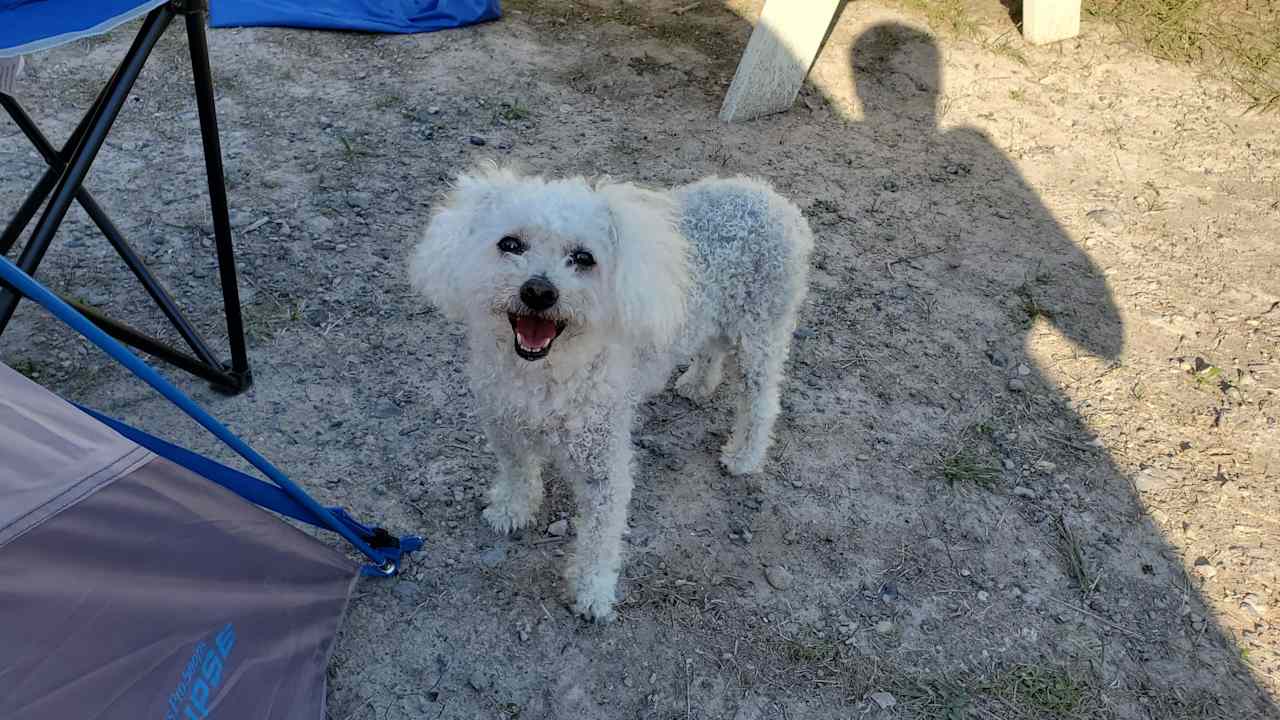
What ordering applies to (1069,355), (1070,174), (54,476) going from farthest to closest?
(1070,174) → (1069,355) → (54,476)

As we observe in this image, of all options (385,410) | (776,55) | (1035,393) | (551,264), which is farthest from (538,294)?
(776,55)

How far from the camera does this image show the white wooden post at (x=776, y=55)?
14.6 feet

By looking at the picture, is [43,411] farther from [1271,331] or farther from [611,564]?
[1271,331]

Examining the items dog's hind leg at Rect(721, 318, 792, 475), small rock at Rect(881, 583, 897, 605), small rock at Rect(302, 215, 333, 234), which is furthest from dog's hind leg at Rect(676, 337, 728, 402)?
small rock at Rect(302, 215, 333, 234)

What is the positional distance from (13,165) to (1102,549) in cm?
494

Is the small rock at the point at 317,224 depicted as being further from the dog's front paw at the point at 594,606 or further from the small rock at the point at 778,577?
the small rock at the point at 778,577

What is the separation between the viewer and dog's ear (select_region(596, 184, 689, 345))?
1833 mm

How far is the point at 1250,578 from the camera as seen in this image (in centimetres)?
251

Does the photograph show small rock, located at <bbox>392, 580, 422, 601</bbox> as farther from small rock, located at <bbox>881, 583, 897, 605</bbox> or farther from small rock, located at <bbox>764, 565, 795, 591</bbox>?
small rock, located at <bbox>881, 583, 897, 605</bbox>

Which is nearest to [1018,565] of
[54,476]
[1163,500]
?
[1163,500]

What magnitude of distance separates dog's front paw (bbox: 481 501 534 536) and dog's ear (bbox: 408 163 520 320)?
770 millimetres

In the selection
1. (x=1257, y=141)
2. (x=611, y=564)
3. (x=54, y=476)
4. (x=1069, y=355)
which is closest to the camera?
(x=54, y=476)

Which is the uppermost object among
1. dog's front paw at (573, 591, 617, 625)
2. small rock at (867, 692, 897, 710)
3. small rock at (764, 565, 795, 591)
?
dog's front paw at (573, 591, 617, 625)

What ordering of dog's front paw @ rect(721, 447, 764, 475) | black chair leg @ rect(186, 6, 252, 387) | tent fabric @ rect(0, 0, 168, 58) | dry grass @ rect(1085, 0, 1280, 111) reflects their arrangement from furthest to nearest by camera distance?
dry grass @ rect(1085, 0, 1280, 111) → dog's front paw @ rect(721, 447, 764, 475) → black chair leg @ rect(186, 6, 252, 387) → tent fabric @ rect(0, 0, 168, 58)
